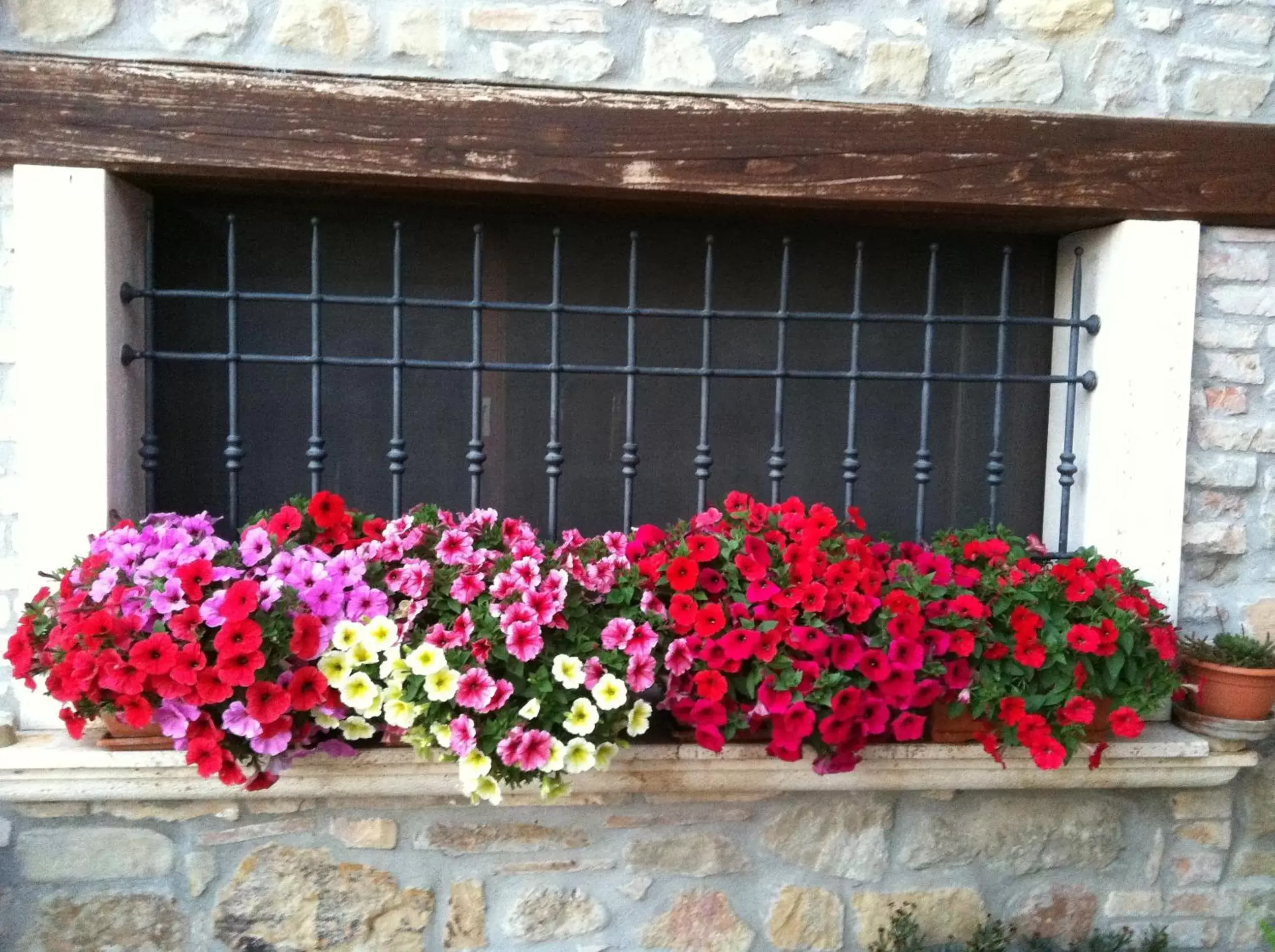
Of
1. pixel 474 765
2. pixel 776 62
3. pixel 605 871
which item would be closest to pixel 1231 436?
pixel 776 62

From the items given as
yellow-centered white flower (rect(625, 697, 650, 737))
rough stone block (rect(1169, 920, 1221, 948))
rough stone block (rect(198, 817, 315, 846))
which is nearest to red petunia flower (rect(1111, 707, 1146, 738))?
rough stone block (rect(1169, 920, 1221, 948))

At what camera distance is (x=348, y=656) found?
1807mm

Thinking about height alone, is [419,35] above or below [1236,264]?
above

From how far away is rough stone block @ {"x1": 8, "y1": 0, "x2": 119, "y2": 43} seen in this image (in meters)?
1.99

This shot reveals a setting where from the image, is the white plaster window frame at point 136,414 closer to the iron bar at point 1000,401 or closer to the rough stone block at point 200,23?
the iron bar at point 1000,401

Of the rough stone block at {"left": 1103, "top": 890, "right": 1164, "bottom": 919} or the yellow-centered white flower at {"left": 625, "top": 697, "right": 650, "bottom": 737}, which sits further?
the rough stone block at {"left": 1103, "top": 890, "right": 1164, "bottom": 919}

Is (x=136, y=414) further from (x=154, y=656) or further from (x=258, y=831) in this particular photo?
(x=258, y=831)

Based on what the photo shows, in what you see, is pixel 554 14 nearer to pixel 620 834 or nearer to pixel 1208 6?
pixel 1208 6

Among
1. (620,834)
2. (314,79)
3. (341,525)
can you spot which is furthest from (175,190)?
(620,834)

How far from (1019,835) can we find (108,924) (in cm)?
208

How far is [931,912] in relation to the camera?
7.38 ft

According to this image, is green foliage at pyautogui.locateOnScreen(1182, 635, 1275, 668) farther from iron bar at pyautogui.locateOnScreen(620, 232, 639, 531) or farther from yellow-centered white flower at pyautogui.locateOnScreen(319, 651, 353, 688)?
yellow-centered white flower at pyautogui.locateOnScreen(319, 651, 353, 688)

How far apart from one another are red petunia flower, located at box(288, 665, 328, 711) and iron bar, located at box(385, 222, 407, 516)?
22.1 inches

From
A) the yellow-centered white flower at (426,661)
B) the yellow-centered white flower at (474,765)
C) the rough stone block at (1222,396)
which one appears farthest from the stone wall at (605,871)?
the rough stone block at (1222,396)
